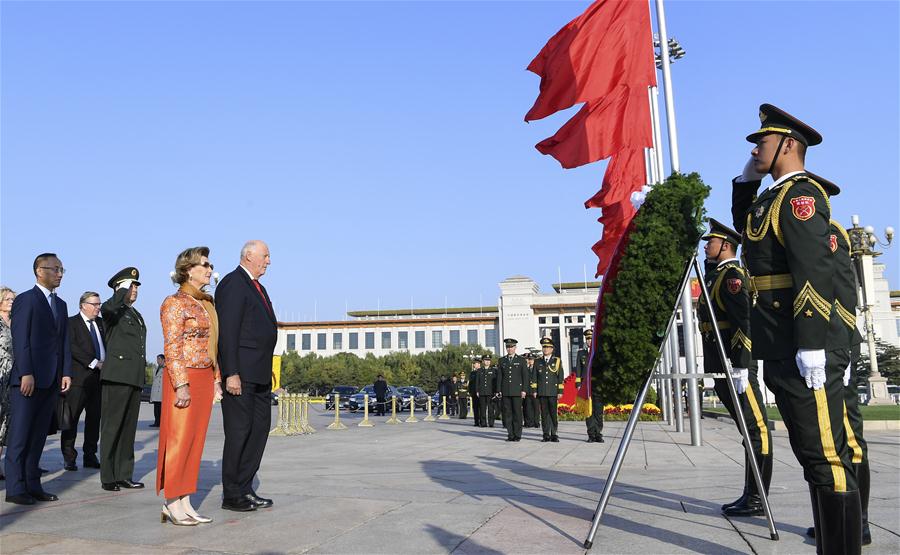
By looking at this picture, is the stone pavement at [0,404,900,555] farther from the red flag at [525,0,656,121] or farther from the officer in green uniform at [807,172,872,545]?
the red flag at [525,0,656,121]

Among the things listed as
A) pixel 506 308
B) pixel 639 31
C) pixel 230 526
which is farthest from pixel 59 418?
pixel 506 308

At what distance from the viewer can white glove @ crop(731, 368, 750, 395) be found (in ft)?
15.9

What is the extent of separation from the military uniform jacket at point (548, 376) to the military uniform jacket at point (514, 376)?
29 cm

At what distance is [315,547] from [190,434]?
158 cm

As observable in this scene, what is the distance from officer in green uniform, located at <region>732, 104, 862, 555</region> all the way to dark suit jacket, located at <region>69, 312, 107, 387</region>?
7004 mm

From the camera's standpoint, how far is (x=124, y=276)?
6824 mm

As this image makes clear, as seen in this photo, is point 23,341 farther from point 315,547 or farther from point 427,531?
point 427,531

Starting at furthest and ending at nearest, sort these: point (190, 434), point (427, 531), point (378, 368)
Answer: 1. point (378, 368)
2. point (190, 434)
3. point (427, 531)

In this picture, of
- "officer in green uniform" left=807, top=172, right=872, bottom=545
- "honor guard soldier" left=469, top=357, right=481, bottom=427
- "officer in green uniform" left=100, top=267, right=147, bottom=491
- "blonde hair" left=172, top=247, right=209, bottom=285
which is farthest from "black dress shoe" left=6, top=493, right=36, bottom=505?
"honor guard soldier" left=469, top=357, right=481, bottom=427

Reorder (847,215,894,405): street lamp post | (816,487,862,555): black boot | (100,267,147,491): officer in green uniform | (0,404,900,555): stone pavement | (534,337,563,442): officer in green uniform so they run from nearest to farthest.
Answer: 1. (816,487,862,555): black boot
2. (0,404,900,555): stone pavement
3. (100,267,147,491): officer in green uniform
4. (534,337,563,442): officer in green uniform
5. (847,215,894,405): street lamp post

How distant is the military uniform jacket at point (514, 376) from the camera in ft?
46.2

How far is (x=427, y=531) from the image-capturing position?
415cm

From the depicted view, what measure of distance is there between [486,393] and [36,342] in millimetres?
13801

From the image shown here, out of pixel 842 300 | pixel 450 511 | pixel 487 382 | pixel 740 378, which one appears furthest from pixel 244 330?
pixel 487 382
